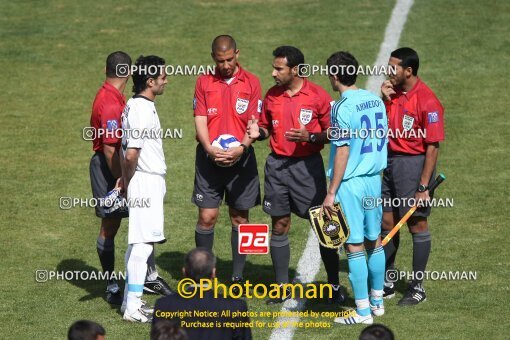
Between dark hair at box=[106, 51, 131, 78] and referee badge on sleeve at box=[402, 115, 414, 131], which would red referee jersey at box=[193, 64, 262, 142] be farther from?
referee badge on sleeve at box=[402, 115, 414, 131]

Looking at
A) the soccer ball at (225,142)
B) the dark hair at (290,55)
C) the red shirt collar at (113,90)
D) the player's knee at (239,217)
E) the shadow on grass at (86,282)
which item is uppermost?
the dark hair at (290,55)

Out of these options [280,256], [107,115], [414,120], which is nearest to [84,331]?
[107,115]

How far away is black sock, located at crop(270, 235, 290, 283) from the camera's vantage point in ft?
34.2

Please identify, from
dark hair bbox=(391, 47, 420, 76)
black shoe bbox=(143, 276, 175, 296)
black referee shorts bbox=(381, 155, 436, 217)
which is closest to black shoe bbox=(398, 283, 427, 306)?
black referee shorts bbox=(381, 155, 436, 217)

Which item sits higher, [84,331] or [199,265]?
[199,265]

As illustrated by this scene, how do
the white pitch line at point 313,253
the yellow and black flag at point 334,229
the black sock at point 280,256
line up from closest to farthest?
the yellow and black flag at point 334,229 → the white pitch line at point 313,253 → the black sock at point 280,256

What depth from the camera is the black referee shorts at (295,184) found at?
10312 mm

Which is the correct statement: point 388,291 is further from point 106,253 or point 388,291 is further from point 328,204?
point 106,253

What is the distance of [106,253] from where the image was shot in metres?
10.6

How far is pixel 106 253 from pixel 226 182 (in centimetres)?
136

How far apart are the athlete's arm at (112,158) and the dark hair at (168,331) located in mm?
3911

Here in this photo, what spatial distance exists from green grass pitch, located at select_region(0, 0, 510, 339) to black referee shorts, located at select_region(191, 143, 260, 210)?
0.93 m

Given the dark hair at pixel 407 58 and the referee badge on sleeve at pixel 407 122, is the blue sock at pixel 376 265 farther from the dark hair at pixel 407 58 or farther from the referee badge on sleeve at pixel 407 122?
the dark hair at pixel 407 58

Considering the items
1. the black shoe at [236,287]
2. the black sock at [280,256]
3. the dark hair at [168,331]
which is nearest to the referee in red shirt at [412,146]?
the black sock at [280,256]
